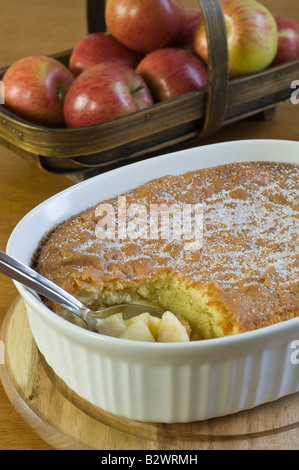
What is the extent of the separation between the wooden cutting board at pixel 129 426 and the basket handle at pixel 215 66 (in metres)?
0.78

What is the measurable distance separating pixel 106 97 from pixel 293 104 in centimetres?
78

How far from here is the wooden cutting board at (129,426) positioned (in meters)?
1.08

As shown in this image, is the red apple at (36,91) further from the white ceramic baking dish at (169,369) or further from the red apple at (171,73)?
the white ceramic baking dish at (169,369)


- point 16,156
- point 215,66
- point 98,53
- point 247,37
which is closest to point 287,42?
point 247,37

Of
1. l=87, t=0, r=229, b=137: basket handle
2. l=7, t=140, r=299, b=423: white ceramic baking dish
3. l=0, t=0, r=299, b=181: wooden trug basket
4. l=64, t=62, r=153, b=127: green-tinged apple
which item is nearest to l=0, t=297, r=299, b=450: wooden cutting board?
l=7, t=140, r=299, b=423: white ceramic baking dish

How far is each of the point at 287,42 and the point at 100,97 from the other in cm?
61

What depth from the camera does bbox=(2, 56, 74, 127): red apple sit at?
5.35ft

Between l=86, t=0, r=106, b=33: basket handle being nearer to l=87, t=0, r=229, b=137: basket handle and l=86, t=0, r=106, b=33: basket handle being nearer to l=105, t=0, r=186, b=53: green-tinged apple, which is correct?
l=105, t=0, r=186, b=53: green-tinged apple

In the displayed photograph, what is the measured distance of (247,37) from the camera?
67.3 inches

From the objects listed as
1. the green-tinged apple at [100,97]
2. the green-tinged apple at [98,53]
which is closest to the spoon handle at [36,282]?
the green-tinged apple at [100,97]

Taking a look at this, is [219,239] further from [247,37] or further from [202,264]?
[247,37]

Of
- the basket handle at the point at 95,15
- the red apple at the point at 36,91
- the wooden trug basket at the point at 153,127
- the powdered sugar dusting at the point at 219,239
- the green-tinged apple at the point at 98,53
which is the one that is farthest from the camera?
the basket handle at the point at 95,15

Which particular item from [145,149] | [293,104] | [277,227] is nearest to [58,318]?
[277,227]

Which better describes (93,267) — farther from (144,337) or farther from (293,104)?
(293,104)
